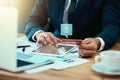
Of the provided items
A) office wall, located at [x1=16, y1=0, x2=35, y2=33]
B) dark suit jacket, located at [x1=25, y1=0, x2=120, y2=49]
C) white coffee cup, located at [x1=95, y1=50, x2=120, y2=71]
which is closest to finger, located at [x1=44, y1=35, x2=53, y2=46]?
dark suit jacket, located at [x1=25, y1=0, x2=120, y2=49]

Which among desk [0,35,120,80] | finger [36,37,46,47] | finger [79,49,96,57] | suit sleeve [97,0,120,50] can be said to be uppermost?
suit sleeve [97,0,120,50]

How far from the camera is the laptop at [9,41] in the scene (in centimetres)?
101

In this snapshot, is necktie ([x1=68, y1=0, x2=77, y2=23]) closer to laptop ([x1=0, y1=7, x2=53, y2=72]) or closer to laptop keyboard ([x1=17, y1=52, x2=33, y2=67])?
laptop keyboard ([x1=17, y1=52, x2=33, y2=67])

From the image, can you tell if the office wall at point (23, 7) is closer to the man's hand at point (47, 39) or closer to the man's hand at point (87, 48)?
the man's hand at point (47, 39)

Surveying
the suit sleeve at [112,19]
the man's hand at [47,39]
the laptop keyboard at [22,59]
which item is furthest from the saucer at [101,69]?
the suit sleeve at [112,19]

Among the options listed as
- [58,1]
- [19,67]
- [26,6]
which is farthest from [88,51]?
[26,6]

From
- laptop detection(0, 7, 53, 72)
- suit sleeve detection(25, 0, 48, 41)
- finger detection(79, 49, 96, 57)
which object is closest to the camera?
laptop detection(0, 7, 53, 72)

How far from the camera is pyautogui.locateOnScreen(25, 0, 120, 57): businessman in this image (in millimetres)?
1699

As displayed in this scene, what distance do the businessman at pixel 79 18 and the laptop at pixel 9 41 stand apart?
448 mm

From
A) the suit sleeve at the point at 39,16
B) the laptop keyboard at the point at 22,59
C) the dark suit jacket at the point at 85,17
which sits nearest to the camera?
the laptop keyboard at the point at 22,59

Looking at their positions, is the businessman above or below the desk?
above

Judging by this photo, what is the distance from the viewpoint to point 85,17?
6.10ft

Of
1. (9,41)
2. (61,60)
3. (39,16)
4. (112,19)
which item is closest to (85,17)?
(112,19)

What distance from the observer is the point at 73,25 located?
1.89 metres
